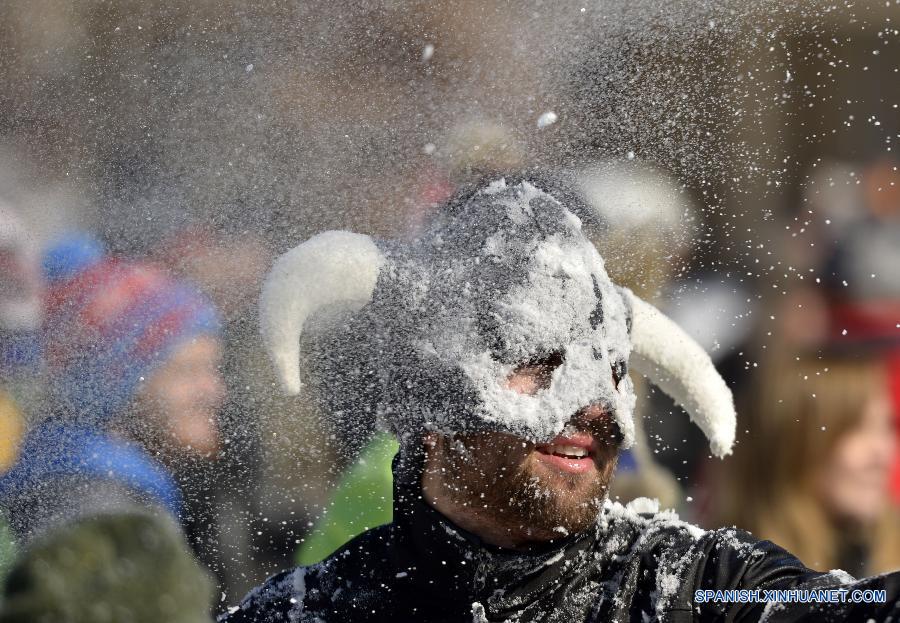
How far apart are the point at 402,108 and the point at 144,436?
127 centimetres

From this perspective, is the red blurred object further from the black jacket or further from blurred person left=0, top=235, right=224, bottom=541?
blurred person left=0, top=235, right=224, bottom=541

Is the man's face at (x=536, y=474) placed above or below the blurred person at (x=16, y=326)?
below

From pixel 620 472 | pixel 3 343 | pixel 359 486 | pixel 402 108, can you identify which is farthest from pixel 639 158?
pixel 3 343

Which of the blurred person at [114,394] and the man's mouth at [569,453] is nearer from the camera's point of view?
the man's mouth at [569,453]

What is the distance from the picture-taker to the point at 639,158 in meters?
2.91

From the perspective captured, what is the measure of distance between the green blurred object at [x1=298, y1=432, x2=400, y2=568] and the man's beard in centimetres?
70

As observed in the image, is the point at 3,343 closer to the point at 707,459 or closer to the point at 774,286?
the point at 707,459

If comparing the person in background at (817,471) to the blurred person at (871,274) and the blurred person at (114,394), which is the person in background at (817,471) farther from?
the blurred person at (114,394)

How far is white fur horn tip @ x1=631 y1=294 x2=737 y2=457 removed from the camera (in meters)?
2.05

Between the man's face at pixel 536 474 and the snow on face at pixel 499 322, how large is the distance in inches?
1.2

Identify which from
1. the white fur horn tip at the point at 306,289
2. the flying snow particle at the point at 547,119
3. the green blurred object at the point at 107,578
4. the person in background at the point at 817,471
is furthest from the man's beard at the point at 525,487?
the flying snow particle at the point at 547,119

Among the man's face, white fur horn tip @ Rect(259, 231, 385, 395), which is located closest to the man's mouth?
the man's face

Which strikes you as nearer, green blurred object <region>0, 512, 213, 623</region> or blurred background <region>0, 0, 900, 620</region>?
green blurred object <region>0, 512, 213, 623</region>

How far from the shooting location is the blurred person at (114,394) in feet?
9.12
